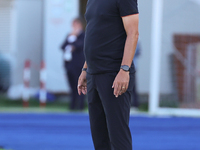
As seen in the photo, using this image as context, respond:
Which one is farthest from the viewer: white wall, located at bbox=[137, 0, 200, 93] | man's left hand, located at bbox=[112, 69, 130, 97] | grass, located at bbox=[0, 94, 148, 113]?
grass, located at bbox=[0, 94, 148, 113]

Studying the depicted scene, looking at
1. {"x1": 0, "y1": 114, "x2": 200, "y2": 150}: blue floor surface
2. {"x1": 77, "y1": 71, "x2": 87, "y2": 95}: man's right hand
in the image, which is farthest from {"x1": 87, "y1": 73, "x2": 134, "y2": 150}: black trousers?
{"x1": 0, "y1": 114, "x2": 200, "y2": 150}: blue floor surface

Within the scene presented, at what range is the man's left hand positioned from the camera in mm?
2623

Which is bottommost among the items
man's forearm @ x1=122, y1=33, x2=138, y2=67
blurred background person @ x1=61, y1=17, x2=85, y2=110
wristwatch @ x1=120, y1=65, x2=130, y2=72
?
blurred background person @ x1=61, y1=17, x2=85, y2=110

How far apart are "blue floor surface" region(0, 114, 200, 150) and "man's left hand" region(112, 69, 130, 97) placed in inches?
80.3

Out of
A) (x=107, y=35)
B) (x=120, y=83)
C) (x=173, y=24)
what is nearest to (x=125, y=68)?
(x=120, y=83)

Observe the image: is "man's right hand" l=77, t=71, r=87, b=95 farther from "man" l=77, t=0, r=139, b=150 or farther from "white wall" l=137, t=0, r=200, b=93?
"white wall" l=137, t=0, r=200, b=93

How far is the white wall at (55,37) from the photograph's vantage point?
372 inches

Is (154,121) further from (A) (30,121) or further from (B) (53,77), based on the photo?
(B) (53,77)

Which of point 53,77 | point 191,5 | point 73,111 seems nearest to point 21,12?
point 53,77

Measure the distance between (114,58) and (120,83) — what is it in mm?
189

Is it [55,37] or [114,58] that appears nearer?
[114,58]

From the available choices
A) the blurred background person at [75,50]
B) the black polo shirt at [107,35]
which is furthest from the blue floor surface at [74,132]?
the black polo shirt at [107,35]

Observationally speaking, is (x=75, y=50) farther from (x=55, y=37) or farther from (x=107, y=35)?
(x=107, y=35)

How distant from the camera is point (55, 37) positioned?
9.51 metres
